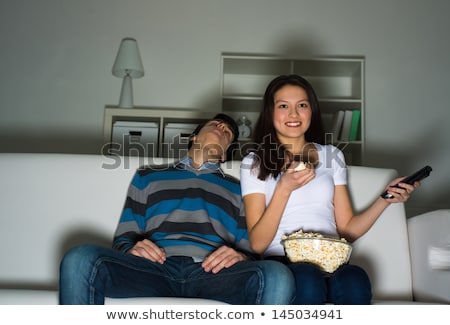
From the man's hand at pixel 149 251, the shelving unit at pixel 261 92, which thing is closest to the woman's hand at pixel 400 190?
the man's hand at pixel 149 251

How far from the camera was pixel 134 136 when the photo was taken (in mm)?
3637

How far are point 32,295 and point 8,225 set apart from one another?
1.36ft

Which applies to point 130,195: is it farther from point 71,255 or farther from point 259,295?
point 259,295

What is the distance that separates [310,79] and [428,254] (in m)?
2.36

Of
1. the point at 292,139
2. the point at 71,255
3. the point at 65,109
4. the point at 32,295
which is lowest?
the point at 32,295

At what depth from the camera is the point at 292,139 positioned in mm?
1977

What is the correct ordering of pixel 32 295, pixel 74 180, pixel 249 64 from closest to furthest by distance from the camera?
1. pixel 32 295
2. pixel 74 180
3. pixel 249 64

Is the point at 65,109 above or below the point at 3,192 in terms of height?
above

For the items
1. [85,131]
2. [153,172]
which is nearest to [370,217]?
[153,172]

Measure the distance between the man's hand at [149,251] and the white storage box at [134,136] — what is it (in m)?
2.01

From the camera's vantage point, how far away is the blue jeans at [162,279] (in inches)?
52.6

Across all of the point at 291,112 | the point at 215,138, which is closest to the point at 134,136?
the point at 215,138

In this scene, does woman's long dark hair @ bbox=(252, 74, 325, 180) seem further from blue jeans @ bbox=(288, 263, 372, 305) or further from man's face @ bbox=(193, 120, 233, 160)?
blue jeans @ bbox=(288, 263, 372, 305)

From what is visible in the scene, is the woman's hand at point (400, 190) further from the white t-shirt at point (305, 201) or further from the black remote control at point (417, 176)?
the white t-shirt at point (305, 201)
